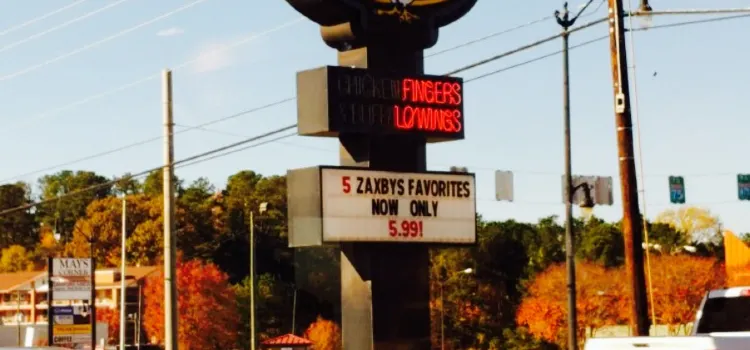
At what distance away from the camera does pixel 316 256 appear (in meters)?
135

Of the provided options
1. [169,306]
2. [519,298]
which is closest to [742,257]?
[169,306]

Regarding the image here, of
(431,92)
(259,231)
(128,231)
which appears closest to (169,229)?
(431,92)

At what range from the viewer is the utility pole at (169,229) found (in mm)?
34438

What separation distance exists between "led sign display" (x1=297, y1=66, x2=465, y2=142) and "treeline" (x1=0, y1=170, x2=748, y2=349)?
8950 cm

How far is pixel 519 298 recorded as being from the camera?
138 meters

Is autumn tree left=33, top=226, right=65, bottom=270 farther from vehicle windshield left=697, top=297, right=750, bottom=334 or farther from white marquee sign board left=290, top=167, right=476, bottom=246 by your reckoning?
vehicle windshield left=697, top=297, right=750, bottom=334

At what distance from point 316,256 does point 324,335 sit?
1162 centimetres

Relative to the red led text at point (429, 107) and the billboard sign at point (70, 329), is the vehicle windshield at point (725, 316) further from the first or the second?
the billboard sign at point (70, 329)

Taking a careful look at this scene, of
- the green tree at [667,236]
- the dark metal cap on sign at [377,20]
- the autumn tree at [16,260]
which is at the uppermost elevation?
the autumn tree at [16,260]

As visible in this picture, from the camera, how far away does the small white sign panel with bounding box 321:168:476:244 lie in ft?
92.9

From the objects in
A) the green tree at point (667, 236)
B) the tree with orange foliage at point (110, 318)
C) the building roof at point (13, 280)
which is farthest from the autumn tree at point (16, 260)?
the green tree at point (667, 236)

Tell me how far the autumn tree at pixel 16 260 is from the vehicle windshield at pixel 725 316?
169 meters

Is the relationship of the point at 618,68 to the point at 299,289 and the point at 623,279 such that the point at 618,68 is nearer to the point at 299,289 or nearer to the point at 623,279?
the point at 623,279

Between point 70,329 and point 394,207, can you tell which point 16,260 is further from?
point 394,207
